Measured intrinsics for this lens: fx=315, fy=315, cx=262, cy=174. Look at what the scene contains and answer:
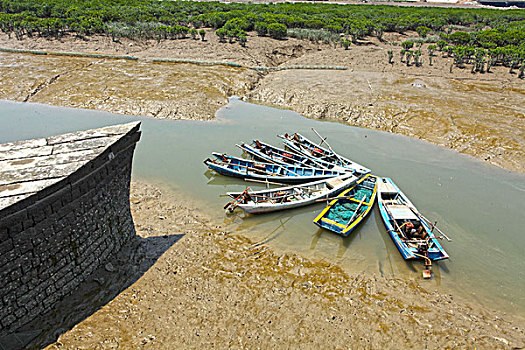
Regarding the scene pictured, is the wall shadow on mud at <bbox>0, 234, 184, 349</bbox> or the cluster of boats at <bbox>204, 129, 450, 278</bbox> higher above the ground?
the cluster of boats at <bbox>204, 129, 450, 278</bbox>

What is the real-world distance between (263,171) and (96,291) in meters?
10.7

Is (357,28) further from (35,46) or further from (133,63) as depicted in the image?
(35,46)

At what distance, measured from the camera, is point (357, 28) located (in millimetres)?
50656

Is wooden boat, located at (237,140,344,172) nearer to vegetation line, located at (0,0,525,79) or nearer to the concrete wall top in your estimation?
the concrete wall top

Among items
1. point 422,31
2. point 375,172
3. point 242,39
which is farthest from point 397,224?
point 422,31

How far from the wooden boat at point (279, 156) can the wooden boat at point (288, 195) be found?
180cm

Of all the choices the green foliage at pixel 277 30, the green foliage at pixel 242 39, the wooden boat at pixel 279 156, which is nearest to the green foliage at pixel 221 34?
the green foliage at pixel 242 39

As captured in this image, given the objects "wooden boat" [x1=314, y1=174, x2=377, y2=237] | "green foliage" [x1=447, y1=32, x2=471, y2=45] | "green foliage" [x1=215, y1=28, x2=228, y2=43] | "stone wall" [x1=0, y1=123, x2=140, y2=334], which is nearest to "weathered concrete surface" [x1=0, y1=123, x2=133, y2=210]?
"stone wall" [x1=0, y1=123, x2=140, y2=334]

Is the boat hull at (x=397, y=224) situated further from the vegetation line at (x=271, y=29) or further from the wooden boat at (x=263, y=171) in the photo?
the vegetation line at (x=271, y=29)

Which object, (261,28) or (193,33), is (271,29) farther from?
(193,33)

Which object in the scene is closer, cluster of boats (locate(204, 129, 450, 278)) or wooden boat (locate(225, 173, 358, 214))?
cluster of boats (locate(204, 129, 450, 278))

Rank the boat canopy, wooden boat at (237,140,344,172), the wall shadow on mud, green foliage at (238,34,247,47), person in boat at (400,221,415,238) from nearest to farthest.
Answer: the wall shadow on mud
person in boat at (400,221,415,238)
the boat canopy
wooden boat at (237,140,344,172)
green foliage at (238,34,247,47)

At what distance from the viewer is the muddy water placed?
493 inches

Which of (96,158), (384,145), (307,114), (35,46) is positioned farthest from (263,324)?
(35,46)
